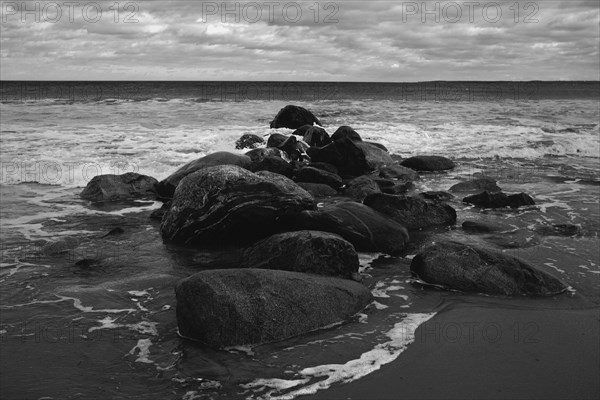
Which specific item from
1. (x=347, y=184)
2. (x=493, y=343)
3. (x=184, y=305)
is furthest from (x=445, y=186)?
(x=184, y=305)

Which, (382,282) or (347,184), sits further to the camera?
(347,184)

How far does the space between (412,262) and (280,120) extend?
15.6 metres

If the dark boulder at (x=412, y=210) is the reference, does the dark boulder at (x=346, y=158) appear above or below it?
above

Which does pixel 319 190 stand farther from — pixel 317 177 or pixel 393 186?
pixel 393 186

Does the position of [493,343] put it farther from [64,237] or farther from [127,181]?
[127,181]

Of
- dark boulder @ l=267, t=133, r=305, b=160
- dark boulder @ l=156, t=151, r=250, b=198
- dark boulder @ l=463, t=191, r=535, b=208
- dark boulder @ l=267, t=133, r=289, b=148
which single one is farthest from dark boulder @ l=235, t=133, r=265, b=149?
dark boulder @ l=463, t=191, r=535, b=208

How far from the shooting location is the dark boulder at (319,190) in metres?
11.1

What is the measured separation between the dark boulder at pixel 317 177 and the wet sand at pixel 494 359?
6.38m

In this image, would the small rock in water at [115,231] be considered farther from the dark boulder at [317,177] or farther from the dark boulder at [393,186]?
the dark boulder at [393,186]

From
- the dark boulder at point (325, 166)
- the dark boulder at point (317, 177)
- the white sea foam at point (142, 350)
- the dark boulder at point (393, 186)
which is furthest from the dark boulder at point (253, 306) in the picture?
the dark boulder at point (325, 166)

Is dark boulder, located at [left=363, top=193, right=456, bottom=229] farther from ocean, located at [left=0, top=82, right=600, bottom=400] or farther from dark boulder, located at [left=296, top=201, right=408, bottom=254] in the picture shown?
dark boulder, located at [left=296, top=201, right=408, bottom=254]

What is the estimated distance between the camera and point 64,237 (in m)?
8.08

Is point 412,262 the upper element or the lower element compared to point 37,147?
lower

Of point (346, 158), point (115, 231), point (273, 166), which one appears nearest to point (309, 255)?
point (115, 231)
